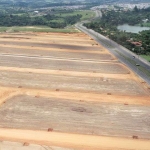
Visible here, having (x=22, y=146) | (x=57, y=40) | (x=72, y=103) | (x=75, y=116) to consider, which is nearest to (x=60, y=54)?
(x=57, y=40)

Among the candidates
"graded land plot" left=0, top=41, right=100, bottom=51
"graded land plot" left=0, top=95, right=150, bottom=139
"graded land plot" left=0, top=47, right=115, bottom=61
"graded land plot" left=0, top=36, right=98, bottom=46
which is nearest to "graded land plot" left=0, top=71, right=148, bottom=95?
"graded land plot" left=0, top=95, right=150, bottom=139

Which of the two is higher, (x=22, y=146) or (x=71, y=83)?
(x=71, y=83)

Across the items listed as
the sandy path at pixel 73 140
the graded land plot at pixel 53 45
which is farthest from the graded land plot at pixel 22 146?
the graded land plot at pixel 53 45

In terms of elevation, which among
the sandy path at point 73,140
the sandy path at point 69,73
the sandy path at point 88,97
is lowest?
the sandy path at point 73,140

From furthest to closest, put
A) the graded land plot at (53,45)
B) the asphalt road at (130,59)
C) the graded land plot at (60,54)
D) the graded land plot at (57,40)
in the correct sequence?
the graded land plot at (57,40), the graded land plot at (53,45), the graded land plot at (60,54), the asphalt road at (130,59)

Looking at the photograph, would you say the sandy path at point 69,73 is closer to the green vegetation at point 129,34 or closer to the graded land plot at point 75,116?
the graded land plot at point 75,116

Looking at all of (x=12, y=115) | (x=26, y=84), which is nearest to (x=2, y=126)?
(x=12, y=115)

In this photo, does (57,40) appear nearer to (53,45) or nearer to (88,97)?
(53,45)
